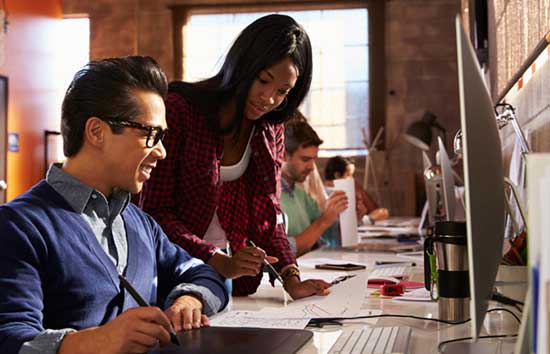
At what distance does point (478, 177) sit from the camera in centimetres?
74

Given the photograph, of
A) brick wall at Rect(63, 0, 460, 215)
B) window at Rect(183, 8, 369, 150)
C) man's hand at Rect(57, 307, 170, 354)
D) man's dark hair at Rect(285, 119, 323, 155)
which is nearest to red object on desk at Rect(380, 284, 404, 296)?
man's hand at Rect(57, 307, 170, 354)

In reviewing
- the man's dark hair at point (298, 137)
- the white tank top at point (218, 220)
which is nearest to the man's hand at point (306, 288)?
the white tank top at point (218, 220)

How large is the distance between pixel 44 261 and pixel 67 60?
741 cm

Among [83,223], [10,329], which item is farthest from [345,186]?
[10,329]

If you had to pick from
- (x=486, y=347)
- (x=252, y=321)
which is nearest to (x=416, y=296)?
(x=252, y=321)

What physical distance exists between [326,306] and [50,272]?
641 mm

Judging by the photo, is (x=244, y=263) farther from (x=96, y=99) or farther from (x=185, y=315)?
(x=96, y=99)

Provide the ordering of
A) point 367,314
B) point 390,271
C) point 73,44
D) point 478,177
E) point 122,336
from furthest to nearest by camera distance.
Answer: point 73,44, point 390,271, point 367,314, point 122,336, point 478,177

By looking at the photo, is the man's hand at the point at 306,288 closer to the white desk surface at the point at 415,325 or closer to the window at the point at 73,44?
the white desk surface at the point at 415,325

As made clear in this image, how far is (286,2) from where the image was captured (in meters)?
7.86

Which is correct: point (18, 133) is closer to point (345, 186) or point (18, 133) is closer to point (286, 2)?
point (286, 2)

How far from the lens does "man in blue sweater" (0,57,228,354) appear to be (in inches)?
40.1

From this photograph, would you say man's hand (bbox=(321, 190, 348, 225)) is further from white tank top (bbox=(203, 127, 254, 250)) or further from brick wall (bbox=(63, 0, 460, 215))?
brick wall (bbox=(63, 0, 460, 215))

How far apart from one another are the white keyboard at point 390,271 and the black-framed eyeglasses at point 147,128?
954mm
